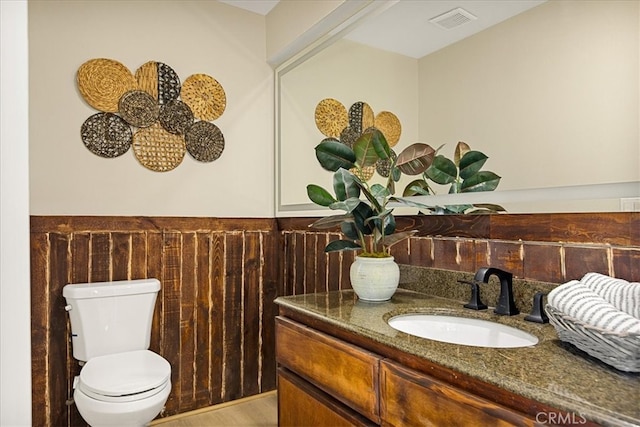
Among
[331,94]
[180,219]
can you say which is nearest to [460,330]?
[331,94]

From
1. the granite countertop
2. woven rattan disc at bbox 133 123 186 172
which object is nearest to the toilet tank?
woven rattan disc at bbox 133 123 186 172

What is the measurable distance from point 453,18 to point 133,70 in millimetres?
1763

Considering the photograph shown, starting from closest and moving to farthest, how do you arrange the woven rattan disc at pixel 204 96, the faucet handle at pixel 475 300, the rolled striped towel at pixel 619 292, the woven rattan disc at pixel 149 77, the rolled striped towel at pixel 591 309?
the rolled striped towel at pixel 591 309, the rolled striped towel at pixel 619 292, the faucet handle at pixel 475 300, the woven rattan disc at pixel 149 77, the woven rattan disc at pixel 204 96

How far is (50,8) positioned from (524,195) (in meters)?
2.48

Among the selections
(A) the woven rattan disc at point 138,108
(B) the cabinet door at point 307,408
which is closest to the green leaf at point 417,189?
(B) the cabinet door at point 307,408

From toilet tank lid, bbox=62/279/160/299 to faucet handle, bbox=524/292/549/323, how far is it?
1867 millimetres

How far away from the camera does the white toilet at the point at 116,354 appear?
1721 millimetres

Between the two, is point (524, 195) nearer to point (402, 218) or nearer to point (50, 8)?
point (402, 218)

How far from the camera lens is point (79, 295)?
2041 millimetres

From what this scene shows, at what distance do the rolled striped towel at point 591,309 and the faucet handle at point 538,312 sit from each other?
0.67ft

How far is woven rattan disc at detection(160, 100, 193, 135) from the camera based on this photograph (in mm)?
2418

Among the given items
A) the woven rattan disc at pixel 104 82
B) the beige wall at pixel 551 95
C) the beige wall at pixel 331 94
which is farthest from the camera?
the woven rattan disc at pixel 104 82

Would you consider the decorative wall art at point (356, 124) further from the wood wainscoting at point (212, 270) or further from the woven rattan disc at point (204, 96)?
the woven rattan disc at point (204, 96)

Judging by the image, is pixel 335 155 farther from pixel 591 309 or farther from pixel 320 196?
pixel 591 309
